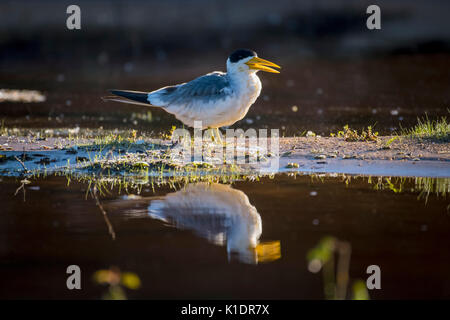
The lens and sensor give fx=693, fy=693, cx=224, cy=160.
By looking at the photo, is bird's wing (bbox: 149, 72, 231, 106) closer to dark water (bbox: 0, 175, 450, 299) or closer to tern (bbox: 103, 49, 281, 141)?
tern (bbox: 103, 49, 281, 141)

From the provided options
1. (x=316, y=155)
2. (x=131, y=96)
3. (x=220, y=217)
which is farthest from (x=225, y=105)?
(x=220, y=217)

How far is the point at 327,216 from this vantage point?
5.83 meters

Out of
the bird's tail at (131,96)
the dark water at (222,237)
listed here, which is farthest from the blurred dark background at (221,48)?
the dark water at (222,237)

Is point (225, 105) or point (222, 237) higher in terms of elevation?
point (225, 105)

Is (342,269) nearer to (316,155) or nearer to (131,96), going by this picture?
(316,155)

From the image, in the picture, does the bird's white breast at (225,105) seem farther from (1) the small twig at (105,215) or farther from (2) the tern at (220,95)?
(1) the small twig at (105,215)

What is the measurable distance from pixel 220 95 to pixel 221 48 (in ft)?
33.2

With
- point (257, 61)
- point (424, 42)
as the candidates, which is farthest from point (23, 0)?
point (257, 61)

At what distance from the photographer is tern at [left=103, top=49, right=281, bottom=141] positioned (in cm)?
834

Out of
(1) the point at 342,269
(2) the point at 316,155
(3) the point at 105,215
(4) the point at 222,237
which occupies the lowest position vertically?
(1) the point at 342,269

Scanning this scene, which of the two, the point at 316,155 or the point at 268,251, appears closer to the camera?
the point at 268,251

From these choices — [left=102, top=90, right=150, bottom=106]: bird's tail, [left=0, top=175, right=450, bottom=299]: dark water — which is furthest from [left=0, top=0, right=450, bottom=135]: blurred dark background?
[left=0, top=175, right=450, bottom=299]: dark water

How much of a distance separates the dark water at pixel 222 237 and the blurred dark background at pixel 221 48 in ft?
26.7

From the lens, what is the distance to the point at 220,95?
8312mm
